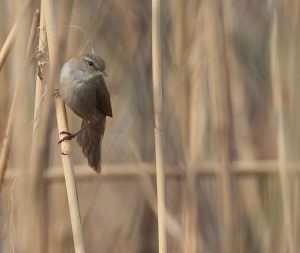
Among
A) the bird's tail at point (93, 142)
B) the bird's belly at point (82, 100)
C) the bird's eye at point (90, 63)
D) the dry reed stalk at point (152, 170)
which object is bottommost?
the dry reed stalk at point (152, 170)

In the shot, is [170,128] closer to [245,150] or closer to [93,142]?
[93,142]

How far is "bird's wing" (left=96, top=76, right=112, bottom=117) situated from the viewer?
5.13ft

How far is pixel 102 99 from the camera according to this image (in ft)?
5.15

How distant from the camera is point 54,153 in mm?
1865

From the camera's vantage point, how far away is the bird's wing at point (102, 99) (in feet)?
5.13

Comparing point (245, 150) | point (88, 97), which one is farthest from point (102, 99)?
point (245, 150)

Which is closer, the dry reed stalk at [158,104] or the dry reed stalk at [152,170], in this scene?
the dry reed stalk at [158,104]

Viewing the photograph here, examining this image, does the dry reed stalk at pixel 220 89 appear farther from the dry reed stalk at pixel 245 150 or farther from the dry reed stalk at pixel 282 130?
the dry reed stalk at pixel 245 150

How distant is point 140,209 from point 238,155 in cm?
35

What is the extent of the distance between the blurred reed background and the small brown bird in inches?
2.6

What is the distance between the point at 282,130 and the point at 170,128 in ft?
1.03

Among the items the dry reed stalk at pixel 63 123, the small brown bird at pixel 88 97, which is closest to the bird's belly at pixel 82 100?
the small brown bird at pixel 88 97

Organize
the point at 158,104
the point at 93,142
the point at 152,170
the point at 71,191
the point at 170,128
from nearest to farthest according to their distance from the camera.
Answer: the point at 71,191 → the point at 158,104 → the point at 93,142 → the point at 170,128 → the point at 152,170

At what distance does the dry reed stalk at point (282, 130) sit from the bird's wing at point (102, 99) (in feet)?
1.36
